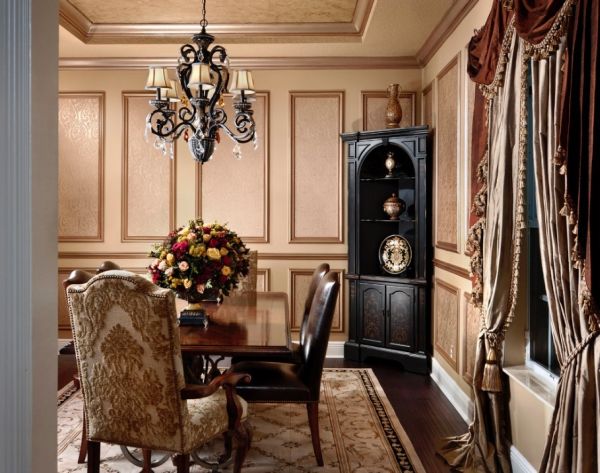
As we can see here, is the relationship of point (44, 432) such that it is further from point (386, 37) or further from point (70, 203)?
point (70, 203)

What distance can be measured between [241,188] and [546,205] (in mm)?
3551

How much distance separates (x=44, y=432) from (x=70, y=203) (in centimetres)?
476

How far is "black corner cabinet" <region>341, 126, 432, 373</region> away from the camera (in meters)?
4.84

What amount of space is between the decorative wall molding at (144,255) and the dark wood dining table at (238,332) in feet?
4.70

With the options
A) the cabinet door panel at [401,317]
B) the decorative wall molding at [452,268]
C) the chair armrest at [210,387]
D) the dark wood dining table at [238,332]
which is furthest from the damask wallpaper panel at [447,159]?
the chair armrest at [210,387]

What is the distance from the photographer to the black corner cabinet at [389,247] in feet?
15.9

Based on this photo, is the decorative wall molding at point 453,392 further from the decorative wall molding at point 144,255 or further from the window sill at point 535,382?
the decorative wall molding at point 144,255

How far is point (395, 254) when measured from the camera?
5137 millimetres

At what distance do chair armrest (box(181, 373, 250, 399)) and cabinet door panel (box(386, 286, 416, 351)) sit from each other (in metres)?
2.64

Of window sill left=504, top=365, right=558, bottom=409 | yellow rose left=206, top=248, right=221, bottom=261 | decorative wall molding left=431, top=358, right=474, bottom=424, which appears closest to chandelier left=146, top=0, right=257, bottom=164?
yellow rose left=206, top=248, right=221, bottom=261

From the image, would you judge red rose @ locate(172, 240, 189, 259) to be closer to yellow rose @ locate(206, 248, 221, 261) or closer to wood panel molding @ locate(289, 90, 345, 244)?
yellow rose @ locate(206, 248, 221, 261)

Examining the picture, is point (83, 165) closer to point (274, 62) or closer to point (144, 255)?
point (144, 255)

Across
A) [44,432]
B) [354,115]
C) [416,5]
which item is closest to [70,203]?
[354,115]

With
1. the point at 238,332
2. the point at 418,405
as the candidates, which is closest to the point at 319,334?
the point at 238,332
